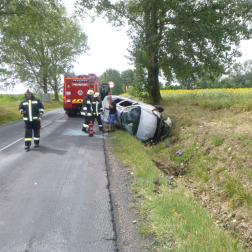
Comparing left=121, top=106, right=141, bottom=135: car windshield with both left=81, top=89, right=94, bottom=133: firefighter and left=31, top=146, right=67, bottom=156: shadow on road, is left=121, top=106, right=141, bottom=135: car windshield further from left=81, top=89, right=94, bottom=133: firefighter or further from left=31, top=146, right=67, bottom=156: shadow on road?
left=31, top=146, right=67, bottom=156: shadow on road

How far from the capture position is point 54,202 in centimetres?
442

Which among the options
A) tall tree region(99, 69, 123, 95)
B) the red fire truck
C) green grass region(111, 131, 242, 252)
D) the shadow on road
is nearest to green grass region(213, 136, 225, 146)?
green grass region(111, 131, 242, 252)

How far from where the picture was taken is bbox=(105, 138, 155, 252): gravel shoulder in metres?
3.20

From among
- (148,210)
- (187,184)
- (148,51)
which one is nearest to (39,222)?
(148,210)

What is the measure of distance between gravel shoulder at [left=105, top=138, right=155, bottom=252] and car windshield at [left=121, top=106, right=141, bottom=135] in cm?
405

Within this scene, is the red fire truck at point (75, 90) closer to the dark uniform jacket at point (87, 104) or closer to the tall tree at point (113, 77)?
the dark uniform jacket at point (87, 104)

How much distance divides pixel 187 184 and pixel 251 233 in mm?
2602

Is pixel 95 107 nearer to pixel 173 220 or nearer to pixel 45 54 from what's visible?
pixel 173 220

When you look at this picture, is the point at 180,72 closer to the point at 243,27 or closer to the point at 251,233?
the point at 243,27

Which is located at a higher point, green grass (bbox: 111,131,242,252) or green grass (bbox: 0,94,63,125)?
green grass (bbox: 111,131,242,252)

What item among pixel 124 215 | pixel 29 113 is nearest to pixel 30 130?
pixel 29 113

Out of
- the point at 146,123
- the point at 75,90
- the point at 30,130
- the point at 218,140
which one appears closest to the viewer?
the point at 218,140

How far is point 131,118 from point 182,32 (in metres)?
7.33

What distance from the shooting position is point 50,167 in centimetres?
644
